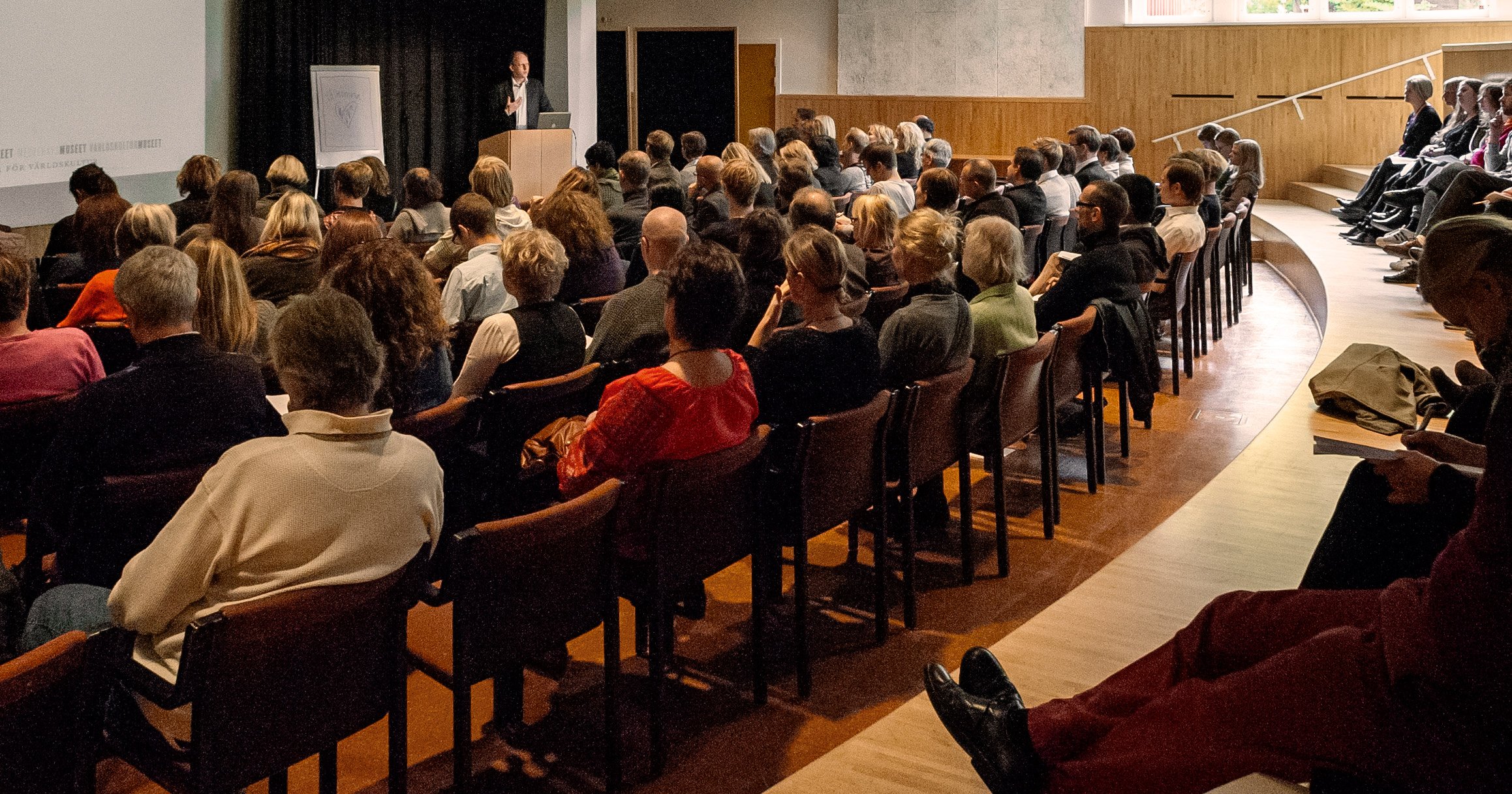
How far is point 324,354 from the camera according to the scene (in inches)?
95.3

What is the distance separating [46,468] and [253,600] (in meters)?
1.24

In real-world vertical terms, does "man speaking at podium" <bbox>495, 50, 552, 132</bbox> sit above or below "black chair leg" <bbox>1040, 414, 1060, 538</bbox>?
above

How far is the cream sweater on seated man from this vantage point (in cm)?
229

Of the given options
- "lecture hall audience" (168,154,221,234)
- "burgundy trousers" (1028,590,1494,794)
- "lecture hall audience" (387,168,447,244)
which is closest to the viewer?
"burgundy trousers" (1028,590,1494,794)

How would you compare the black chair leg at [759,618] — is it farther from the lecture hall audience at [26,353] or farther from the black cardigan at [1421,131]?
the black cardigan at [1421,131]

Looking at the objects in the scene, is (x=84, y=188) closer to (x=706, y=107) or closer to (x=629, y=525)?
(x=629, y=525)

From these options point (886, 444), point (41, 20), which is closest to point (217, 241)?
point (886, 444)

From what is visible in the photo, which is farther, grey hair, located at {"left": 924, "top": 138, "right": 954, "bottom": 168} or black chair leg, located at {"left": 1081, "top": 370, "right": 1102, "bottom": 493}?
grey hair, located at {"left": 924, "top": 138, "right": 954, "bottom": 168}

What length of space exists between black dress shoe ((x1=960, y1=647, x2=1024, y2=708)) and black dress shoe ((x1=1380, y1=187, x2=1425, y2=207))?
8104 millimetres

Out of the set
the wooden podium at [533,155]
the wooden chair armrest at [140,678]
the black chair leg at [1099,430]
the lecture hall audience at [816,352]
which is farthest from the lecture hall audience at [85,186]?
the black chair leg at [1099,430]

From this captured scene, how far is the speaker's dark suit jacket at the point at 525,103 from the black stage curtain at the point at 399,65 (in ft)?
2.61

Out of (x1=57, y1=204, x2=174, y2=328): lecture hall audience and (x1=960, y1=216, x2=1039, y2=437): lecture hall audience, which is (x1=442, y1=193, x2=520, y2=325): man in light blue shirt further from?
(x1=960, y1=216, x2=1039, y2=437): lecture hall audience

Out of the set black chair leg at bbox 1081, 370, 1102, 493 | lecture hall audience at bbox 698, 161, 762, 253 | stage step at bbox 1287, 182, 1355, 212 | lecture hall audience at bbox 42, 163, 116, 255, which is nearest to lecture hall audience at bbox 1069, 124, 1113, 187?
lecture hall audience at bbox 698, 161, 762, 253

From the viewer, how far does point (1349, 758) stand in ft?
6.03
